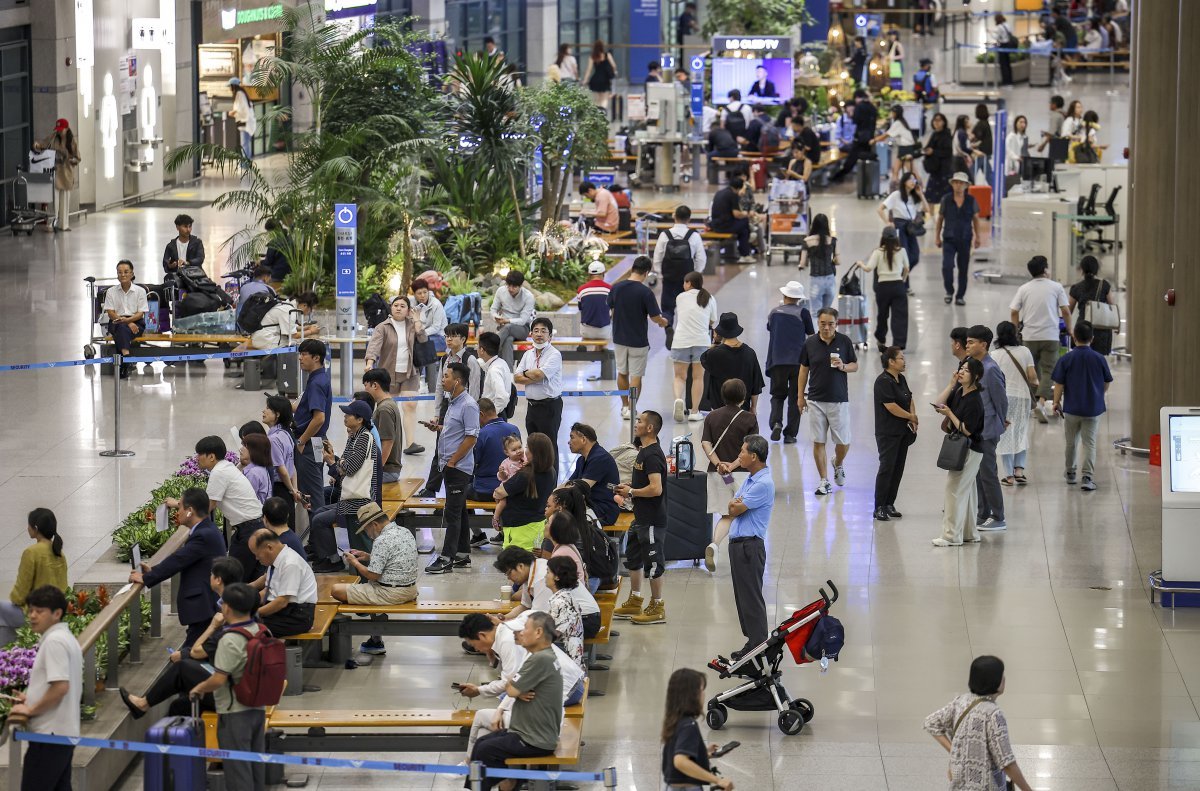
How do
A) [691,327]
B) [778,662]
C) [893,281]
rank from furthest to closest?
1. [893,281]
2. [691,327]
3. [778,662]

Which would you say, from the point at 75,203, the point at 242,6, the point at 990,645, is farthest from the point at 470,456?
the point at 242,6

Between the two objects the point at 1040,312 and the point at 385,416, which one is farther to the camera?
the point at 1040,312

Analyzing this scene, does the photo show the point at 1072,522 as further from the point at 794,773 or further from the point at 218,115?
the point at 218,115

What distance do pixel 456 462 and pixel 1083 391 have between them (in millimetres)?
5587

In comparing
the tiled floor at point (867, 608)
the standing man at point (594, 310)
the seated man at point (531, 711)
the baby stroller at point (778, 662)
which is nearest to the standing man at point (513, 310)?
the tiled floor at point (867, 608)

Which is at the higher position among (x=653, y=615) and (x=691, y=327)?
(x=691, y=327)

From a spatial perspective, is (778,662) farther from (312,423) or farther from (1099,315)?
(1099,315)

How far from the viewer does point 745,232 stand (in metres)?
27.6

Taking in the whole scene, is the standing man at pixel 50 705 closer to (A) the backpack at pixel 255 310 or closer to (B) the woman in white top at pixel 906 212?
(A) the backpack at pixel 255 310

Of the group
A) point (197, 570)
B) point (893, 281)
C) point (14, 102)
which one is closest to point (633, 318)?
point (893, 281)

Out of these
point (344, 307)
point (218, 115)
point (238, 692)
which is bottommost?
point (238, 692)

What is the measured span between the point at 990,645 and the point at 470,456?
3943mm

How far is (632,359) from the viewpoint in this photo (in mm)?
17562

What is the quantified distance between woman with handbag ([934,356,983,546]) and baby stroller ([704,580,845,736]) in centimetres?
339
